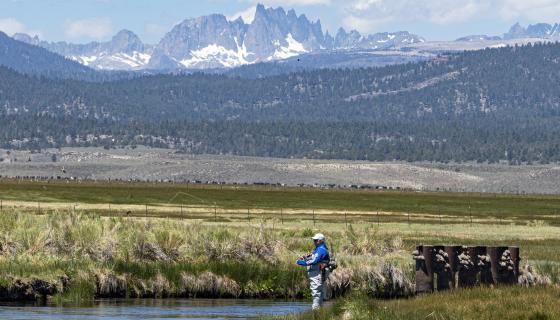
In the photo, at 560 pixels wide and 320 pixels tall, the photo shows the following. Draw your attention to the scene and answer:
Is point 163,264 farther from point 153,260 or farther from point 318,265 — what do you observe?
point 318,265

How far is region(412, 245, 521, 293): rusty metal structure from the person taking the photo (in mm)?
38781

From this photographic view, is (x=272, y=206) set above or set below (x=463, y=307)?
below

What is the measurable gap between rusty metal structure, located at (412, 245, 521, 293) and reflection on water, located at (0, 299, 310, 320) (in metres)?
3.95

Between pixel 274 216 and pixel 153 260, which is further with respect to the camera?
pixel 274 216

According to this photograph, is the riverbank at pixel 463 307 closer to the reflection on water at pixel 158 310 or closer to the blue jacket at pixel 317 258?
Result: the blue jacket at pixel 317 258

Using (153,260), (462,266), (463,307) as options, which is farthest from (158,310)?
(463,307)

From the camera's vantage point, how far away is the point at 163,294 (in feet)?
139

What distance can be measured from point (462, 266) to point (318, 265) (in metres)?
6.66

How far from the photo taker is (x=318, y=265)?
34.0 meters

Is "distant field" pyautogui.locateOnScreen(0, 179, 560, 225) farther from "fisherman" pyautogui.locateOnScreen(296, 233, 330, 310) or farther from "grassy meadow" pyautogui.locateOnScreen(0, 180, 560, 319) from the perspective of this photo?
"fisherman" pyautogui.locateOnScreen(296, 233, 330, 310)

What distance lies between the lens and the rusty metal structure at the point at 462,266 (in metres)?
38.8

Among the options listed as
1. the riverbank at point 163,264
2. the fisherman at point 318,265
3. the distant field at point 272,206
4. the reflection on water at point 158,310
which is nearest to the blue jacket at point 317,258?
the fisherman at point 318,265

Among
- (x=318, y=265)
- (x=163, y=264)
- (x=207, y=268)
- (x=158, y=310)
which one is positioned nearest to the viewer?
(x=318, y=265)

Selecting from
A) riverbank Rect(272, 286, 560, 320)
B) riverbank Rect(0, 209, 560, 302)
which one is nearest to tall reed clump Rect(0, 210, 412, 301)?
riverbank Rect(0, 209, 560, 302)
